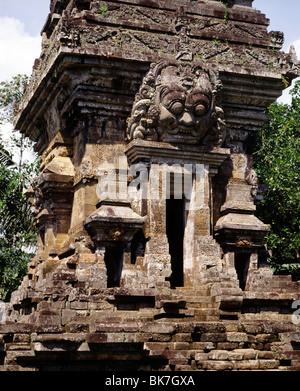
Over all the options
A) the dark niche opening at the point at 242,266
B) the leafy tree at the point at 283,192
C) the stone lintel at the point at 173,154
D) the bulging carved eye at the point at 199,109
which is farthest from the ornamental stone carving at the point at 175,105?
the leafy tree at the point at 283,192

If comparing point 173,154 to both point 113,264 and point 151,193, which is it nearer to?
point 151,193

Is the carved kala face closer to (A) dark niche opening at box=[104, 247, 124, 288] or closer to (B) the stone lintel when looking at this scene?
(B) the stone lintel

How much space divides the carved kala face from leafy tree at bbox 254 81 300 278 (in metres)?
8.23

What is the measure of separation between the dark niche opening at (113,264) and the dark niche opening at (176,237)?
2.24 metres

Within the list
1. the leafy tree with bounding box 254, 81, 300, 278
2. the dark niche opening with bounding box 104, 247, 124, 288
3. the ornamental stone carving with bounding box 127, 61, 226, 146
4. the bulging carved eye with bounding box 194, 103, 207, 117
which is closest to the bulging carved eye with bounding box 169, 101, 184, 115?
the ornamental stone carving with bounding box 127, 61, 226, 146

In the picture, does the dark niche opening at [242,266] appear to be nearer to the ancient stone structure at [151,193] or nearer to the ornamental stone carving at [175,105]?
the ancient stone structure at [151,193]

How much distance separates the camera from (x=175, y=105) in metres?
11.6

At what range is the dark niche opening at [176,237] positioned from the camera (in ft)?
44.8

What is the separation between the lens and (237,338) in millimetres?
9914

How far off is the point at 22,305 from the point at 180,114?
447cm

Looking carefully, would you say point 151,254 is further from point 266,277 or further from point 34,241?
point 34,241
